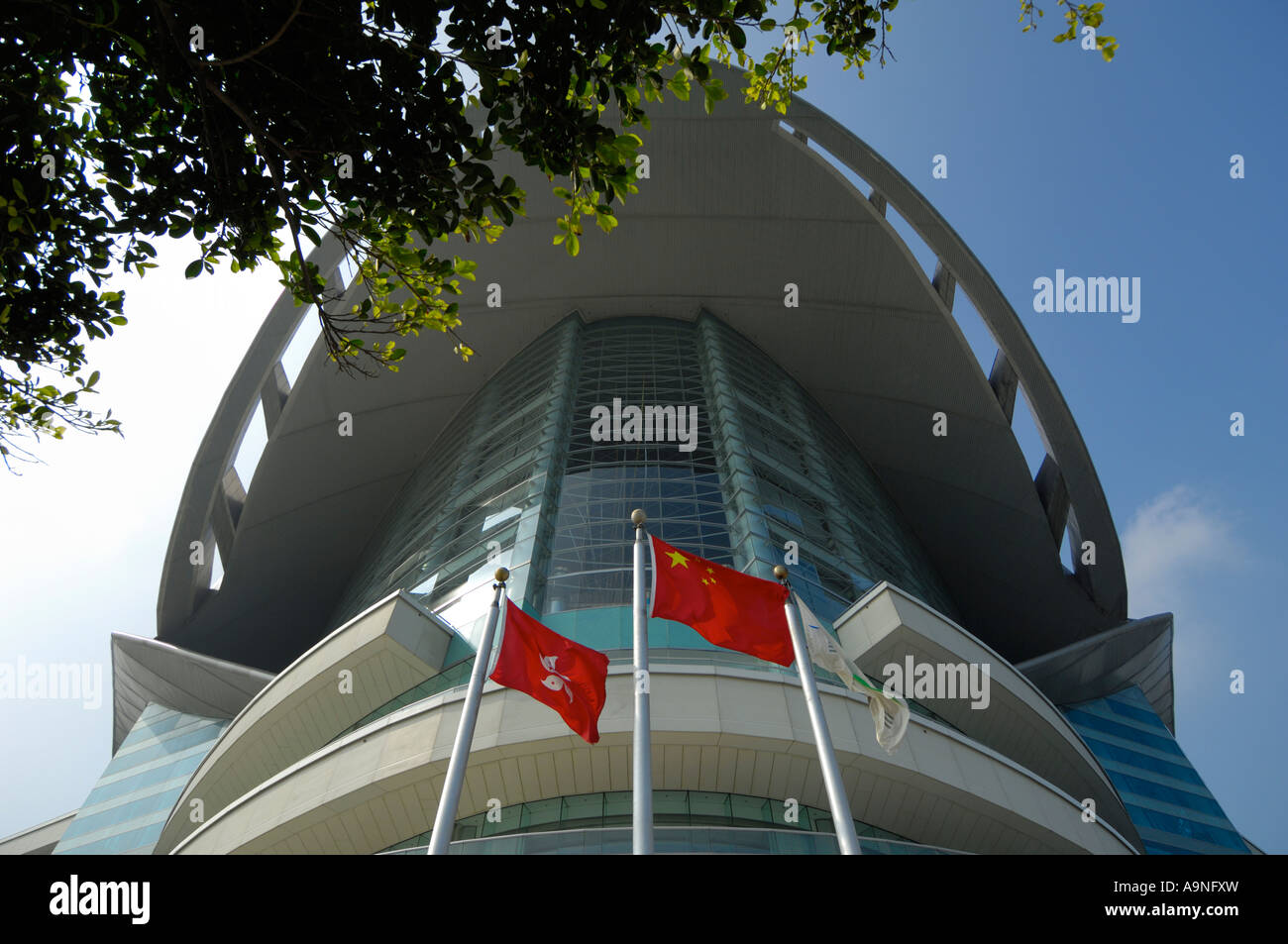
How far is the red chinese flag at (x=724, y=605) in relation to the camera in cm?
748

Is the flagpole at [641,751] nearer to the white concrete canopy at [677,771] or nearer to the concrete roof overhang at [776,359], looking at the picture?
the white concrete canopy at [677,771]

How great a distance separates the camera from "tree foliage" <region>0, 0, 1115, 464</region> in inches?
190

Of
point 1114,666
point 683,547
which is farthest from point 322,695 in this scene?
point 1114,666

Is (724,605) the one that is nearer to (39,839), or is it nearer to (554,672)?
(554,672)

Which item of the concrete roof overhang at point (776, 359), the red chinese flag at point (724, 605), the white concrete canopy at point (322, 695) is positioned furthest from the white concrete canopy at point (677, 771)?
the concrete roof overhang at point (776, 359)

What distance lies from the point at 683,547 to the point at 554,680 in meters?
6.87

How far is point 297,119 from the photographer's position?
508cm

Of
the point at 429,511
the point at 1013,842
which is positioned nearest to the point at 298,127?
the point at 1013,842

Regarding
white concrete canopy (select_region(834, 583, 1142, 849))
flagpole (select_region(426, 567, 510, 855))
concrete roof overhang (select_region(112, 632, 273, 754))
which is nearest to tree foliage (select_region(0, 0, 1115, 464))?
flagpole (select_region(426, 567, 510, 855))

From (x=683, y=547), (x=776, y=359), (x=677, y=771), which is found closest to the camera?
(x=677, y=771)

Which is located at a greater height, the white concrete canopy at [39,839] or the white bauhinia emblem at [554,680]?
the white bauhinia emblem at [554,680]

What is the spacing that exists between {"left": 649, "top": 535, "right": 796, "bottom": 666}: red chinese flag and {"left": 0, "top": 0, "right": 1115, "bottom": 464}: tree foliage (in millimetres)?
2859

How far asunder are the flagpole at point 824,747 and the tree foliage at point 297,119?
308cm
